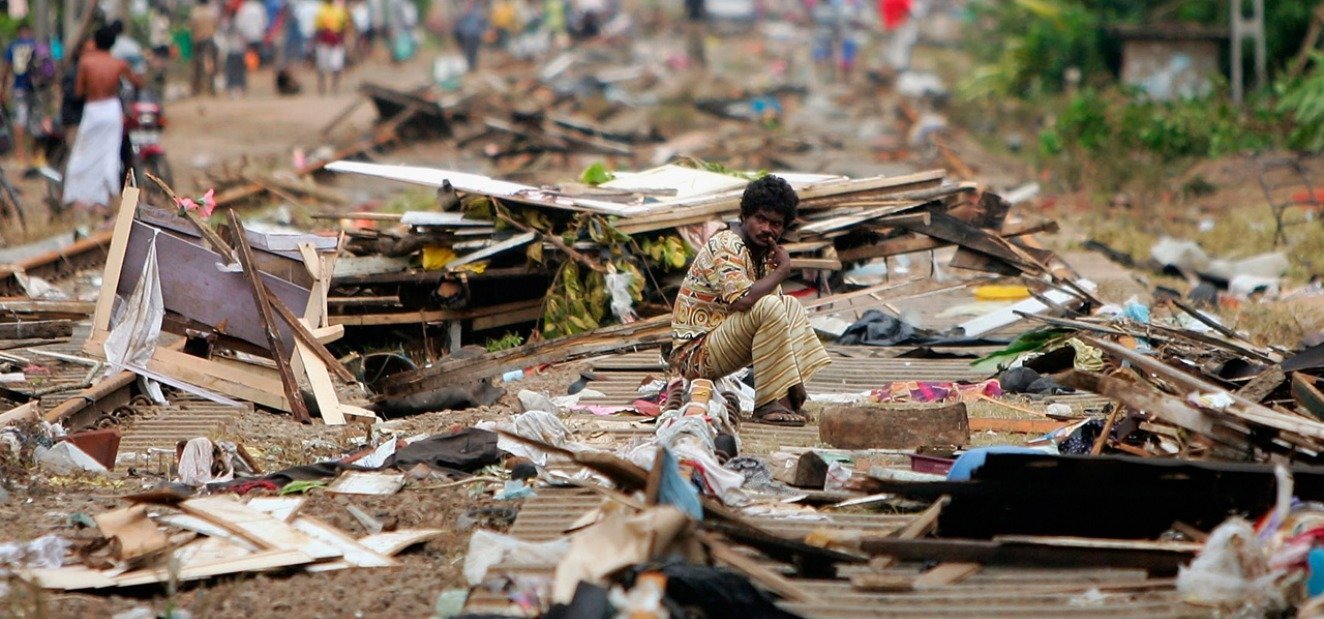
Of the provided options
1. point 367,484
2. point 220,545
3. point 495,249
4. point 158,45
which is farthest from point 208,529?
point 158,45

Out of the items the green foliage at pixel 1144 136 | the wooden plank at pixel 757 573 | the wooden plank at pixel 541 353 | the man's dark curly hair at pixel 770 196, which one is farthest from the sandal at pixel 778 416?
the green foliage at pixel 1144 136

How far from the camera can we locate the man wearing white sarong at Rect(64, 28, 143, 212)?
13836mm

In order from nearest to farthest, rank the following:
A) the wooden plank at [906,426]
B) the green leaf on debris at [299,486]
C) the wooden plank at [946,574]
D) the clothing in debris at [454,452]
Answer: the wooden plank at [946,574]
the green leaf on debris at [299,486]
the clothing in debris at [454,452]
the wooden plank at [906,426]

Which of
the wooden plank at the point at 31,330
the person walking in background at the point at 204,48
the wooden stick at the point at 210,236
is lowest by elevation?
the wooden plank at the point at 31,330

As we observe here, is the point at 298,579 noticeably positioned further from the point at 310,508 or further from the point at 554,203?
the point at 554,203

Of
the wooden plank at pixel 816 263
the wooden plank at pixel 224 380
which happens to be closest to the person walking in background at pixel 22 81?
the wooden plank at pixel 224 380

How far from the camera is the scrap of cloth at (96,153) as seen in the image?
13.8 meters

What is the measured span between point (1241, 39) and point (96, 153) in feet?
49.9

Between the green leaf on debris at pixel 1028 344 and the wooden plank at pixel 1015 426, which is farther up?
the green leaf on debris at pixel 1028 344

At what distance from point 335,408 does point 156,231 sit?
129 centimetres

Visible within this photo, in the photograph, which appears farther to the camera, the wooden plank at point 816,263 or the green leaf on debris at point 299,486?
the wooden plank at point 816,263

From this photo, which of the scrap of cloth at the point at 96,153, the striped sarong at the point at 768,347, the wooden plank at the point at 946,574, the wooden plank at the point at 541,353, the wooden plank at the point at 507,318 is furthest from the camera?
the scrap of cloth at the point at 96,153

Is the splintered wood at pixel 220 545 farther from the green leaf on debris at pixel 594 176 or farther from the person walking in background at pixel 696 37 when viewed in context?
the person walking in background at pixel 696 37

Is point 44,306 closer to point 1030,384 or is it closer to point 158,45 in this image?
point 1030,384
